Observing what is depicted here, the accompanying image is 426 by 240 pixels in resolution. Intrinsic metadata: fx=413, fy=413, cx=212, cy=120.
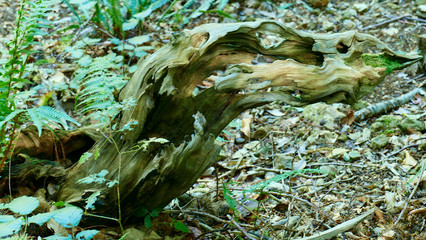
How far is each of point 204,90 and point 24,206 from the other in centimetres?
123

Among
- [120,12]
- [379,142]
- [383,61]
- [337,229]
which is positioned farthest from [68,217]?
[120,12]

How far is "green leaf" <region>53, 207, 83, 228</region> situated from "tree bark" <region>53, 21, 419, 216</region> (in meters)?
0.45

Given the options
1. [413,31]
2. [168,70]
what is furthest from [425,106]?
[168,70]

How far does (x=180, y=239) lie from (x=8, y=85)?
140 cm

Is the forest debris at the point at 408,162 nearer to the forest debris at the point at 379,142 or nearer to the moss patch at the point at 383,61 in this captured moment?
the forest debris at the point at 379,142

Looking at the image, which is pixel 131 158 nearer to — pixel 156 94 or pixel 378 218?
pixel 156 94

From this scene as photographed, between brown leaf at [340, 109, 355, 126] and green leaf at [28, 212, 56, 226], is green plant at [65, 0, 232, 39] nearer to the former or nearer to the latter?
brown leaf at [340, 109, 355, 126]

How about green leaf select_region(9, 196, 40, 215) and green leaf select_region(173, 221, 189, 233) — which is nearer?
green leaf select_region(9, 196, 40, 215)

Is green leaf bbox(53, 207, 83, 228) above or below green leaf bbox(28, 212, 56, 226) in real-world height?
below

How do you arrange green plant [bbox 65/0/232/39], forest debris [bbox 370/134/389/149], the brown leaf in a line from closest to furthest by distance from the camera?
forest debris [bbox 370/134/389/149], the brown leaf, green plant [bbox 65/0/232/39]

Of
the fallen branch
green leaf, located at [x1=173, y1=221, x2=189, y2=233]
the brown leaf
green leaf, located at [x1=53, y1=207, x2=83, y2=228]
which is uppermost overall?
green leaf, located at [x1=53, y1=207, x2=83, y2=228]

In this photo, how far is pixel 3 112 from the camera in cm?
236

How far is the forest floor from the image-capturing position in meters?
2.63

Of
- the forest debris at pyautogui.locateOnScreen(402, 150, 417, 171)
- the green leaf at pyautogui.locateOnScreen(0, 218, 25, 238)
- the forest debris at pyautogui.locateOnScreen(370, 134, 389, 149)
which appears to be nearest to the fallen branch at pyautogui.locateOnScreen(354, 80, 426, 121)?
the forest debris at pyautogui.locateOnScreen(370, 134, 389, 149)
